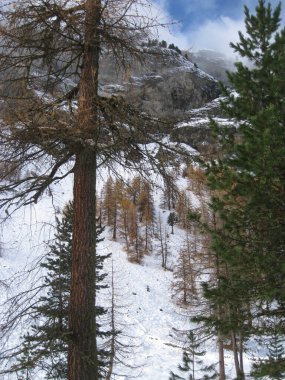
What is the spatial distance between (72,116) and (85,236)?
1.25m

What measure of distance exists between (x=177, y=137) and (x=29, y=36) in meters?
2.11

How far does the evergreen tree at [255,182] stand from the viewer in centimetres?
580

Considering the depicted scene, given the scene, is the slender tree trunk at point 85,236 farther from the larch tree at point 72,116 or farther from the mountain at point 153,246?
the mountain at point 153,246

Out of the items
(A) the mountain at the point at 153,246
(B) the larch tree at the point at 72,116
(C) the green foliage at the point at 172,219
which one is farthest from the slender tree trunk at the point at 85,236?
(C) the green foliage at the point at 172,219

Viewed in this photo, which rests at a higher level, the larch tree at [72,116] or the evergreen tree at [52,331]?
the larch tree at [72,116]

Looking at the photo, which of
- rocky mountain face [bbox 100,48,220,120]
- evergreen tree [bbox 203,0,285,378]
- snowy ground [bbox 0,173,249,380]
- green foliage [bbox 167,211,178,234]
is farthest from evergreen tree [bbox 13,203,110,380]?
green foliage [bbox 167,211,178,234]

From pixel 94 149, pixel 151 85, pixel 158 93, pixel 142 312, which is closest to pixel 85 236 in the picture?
pixel 94 149

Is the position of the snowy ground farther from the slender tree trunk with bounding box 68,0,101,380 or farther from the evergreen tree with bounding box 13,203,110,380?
the slender tree trunk with bounding box 68,0,101,380

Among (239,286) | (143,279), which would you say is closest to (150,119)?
(239,286)

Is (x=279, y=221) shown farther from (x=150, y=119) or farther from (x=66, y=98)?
(x=66, y=98)

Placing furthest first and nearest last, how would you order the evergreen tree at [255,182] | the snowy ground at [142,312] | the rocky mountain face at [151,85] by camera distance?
the snowy ground at [142,312]
the evergreen tree at [255,182]
the rocky mountain face at [151,85]

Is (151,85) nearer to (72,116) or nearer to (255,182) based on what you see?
(72,116)

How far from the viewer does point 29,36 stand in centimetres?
439

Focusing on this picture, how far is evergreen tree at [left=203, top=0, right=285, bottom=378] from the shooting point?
5801mm
